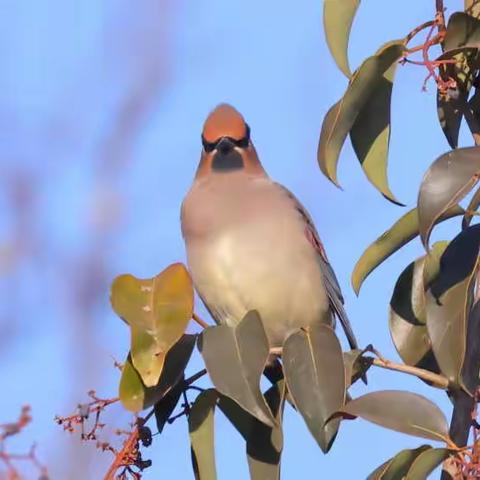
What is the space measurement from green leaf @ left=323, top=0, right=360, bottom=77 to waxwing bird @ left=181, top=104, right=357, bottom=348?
2.44ft

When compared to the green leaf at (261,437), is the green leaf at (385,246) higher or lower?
higher

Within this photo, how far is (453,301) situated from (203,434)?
536 mm

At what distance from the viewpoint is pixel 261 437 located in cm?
237

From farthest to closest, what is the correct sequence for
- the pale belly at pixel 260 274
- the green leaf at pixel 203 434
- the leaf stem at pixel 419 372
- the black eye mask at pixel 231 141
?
the black eye mask at pixel 231 141
the pale belly at pixel 260 274
the green leaf at pixel 203 434
the leaf stem at pixel 419 372

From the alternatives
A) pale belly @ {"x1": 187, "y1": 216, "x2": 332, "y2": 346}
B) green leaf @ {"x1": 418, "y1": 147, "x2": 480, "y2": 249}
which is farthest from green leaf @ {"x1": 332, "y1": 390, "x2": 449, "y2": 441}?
pale belly @ {"x1": 187, "y1": 216, "x2": 332, "y2": 346}

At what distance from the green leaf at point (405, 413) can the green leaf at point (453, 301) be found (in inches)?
2.8

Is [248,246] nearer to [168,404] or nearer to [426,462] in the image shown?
[168,404]

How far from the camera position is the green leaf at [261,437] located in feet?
7.62

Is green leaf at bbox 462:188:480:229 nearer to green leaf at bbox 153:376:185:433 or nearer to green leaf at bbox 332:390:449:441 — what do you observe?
green leaf at bbox 332:390:449:441

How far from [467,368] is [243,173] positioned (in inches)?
55.6

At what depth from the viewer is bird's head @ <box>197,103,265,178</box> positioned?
342 cm

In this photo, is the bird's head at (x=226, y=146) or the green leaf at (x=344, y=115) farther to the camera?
the bird's head at (x=226, y=146)

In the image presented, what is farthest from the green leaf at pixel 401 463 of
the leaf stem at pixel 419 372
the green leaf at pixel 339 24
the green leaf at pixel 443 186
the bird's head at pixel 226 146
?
the bird's head at pixel 226 146

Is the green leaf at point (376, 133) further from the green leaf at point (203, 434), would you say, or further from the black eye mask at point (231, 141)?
the black eye mask at point (231, 141)
